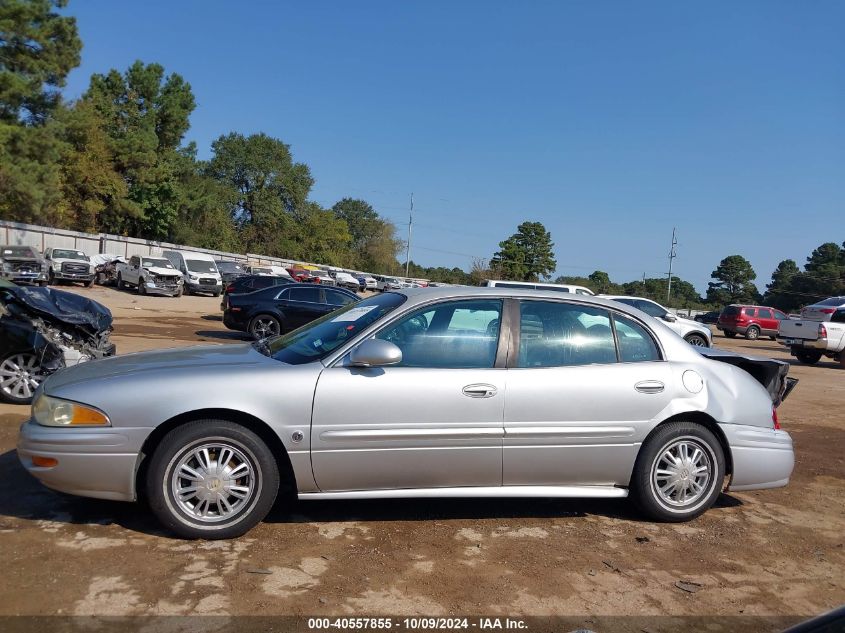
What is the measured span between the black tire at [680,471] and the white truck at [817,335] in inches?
668

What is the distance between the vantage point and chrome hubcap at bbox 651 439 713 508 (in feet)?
15.6

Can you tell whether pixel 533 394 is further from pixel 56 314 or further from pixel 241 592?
pixel 56 314

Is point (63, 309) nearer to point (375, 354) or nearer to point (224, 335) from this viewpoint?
point (375, 354)

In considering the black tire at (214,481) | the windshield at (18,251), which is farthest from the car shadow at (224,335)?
the windshield at (18,251)

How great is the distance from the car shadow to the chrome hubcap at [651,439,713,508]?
44.3 feet

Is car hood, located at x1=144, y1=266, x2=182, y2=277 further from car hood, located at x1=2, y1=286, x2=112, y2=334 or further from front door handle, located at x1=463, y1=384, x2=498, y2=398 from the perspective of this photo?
front door handle, located at x1=463, y1=384, x2=498, y2=398

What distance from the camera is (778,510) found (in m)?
5.32

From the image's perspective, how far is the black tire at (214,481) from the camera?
13.2 feet

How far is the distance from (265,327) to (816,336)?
A: 15.0 m

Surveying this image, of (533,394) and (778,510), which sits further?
(778,510)

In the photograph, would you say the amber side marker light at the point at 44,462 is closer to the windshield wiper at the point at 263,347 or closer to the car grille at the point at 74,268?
the windshield wiper at the point at 263,347

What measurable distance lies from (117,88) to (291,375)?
60859mm

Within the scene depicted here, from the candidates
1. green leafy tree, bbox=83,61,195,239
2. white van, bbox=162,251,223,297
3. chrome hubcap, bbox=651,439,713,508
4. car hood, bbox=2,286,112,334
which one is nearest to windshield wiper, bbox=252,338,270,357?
chrome hubcap, bbox=651,439,713,508

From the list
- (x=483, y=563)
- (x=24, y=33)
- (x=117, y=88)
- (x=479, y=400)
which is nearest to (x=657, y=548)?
(x=483, y=563)
